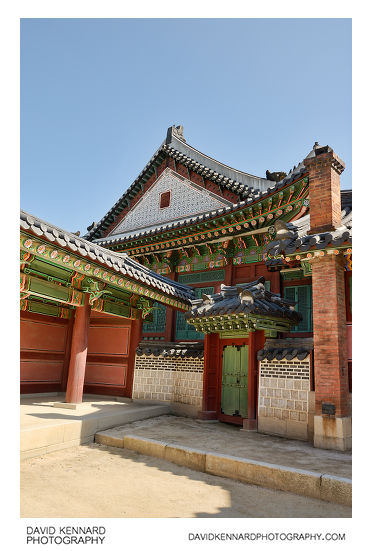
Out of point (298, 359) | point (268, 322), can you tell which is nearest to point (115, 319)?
point (268, 322)

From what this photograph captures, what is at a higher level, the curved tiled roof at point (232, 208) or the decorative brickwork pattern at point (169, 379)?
the curved tiled roof at point (232, 208)

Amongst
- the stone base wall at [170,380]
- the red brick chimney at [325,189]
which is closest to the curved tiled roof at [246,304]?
the stone base wall at [170,380]

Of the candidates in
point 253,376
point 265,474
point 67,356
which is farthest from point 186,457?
point 67,356

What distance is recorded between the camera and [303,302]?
367 inches

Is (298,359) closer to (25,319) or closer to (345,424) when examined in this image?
(345,424)

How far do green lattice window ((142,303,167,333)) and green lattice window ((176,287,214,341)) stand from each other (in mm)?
585

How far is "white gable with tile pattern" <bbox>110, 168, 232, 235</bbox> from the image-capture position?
12.7 meters

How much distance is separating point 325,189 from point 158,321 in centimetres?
685

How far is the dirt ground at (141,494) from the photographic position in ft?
12.9

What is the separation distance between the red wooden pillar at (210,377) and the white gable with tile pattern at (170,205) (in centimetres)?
503

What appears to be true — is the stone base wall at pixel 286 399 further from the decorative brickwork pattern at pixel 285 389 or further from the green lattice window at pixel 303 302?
the green lattice window at pixel 303 302

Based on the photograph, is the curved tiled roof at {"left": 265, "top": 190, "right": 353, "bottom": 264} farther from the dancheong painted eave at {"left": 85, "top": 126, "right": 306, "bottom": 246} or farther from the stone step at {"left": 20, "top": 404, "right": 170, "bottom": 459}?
the stone step at {"left": 20, "top": 404, "right": 170, "bottom": 459}

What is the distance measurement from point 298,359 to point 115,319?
6.08 metres

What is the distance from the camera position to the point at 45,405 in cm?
828
